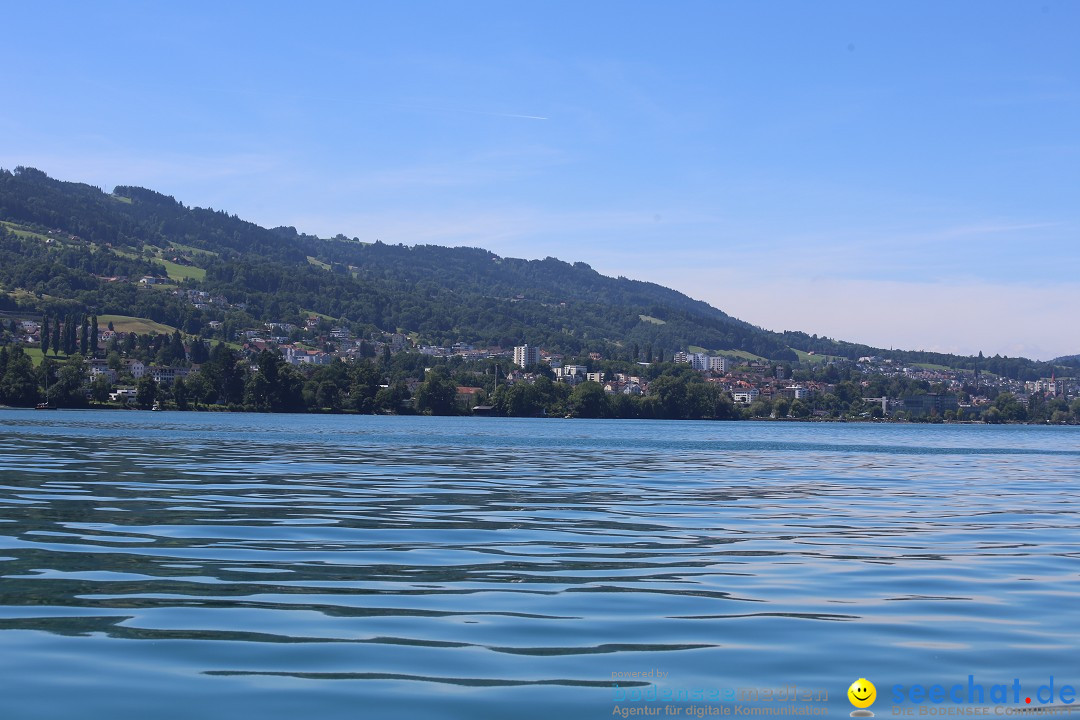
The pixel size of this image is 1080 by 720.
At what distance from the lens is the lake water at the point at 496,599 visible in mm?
9289

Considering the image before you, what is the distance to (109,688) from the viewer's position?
29.7ft

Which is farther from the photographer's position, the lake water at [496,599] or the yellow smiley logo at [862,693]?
the lake water at [496,599]

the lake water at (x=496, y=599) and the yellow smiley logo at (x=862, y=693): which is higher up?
the yellow smiley logo at (x=862, y=693)

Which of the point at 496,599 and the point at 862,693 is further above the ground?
the point at 862,693

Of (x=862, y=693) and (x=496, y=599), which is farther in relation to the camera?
(x=496, y=599)

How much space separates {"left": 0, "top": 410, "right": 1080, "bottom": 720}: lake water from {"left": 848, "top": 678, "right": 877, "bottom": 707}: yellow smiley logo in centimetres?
10

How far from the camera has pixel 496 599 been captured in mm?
13094

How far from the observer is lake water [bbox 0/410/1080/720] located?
929cm

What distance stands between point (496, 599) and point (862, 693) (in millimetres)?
5027

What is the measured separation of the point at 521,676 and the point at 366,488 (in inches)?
Result: 813

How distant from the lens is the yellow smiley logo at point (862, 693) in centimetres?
909

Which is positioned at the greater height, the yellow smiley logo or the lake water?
the yellow smiley logo

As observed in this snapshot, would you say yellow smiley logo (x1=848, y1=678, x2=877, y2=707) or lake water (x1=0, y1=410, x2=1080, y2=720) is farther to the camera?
lake water (x1=0, y1=410, x2=1080, y2=720)

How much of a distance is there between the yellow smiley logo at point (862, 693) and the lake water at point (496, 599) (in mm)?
103
